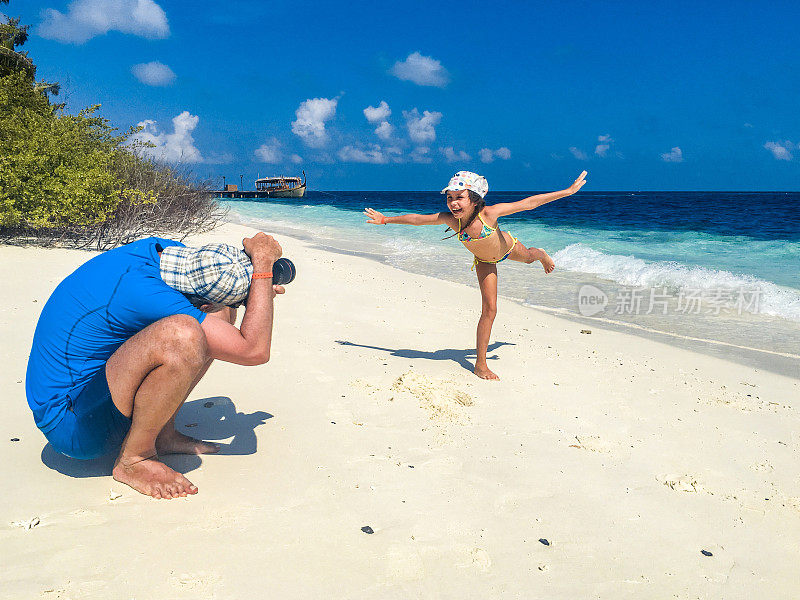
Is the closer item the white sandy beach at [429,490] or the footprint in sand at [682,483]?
the white sandy beach at [429,490]

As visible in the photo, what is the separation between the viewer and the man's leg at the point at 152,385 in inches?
85.4

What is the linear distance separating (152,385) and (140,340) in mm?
196

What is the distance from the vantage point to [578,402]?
4.00m

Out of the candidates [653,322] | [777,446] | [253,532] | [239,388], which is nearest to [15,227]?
[239,388]

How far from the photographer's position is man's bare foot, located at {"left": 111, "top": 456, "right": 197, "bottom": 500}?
2.39m

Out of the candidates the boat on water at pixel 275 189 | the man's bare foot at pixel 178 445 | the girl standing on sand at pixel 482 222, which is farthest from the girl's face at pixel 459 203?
the boat on water at pixel 275 189

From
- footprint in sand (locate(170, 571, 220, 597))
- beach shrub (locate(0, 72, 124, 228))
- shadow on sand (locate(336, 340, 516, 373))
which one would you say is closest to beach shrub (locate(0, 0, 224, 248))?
beach shrub (locate(0, 72, 124, 228))

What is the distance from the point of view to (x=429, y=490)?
2.63 metres

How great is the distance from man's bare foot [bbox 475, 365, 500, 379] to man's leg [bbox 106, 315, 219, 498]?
8.43 ft

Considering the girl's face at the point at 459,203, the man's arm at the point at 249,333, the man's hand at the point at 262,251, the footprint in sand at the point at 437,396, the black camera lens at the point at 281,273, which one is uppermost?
the girl's face at the point at 459,203

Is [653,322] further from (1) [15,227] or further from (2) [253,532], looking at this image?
(1) [15,227]

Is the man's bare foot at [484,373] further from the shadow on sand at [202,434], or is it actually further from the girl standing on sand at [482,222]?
the shadow on sand at [202,434]

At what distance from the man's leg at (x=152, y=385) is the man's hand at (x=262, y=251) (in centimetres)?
38

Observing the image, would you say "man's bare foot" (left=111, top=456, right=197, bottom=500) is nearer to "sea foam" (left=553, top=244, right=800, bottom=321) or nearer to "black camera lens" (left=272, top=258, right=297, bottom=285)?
"black camera lens" (left=272, top=258, right=297, bottom=285)
